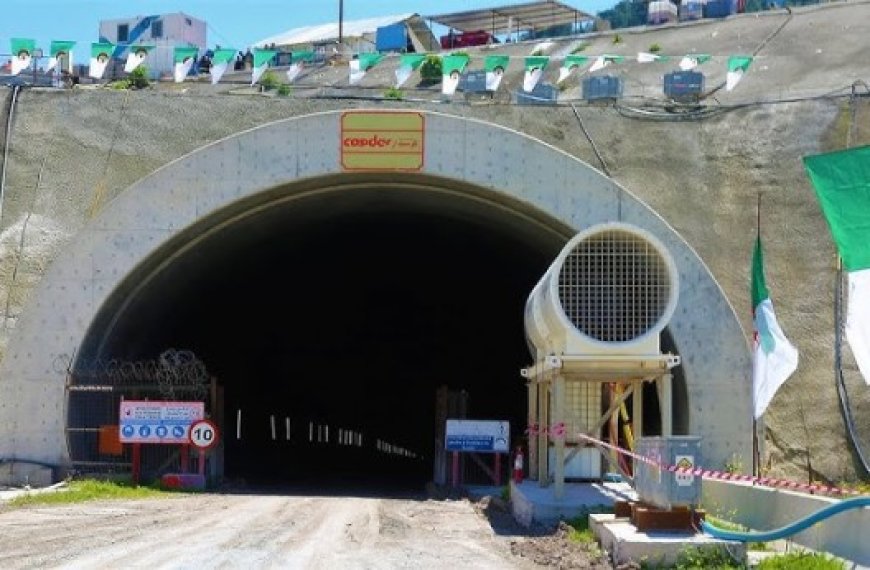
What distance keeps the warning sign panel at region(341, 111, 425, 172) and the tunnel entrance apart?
61.5 inches

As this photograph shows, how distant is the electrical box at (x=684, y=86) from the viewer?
4131 cm

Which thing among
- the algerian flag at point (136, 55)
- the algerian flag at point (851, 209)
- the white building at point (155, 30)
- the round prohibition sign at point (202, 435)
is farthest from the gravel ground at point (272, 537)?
the white building at point (155, 30)

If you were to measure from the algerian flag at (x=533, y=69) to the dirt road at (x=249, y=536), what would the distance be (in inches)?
887

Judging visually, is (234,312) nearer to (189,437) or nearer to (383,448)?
(189,437)

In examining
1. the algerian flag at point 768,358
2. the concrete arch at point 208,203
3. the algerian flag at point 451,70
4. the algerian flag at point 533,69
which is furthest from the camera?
the algerian flag at point 451,70

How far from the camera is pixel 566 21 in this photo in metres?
78.4

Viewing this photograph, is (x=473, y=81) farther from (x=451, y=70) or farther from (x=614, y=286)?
(x=614, y=286)

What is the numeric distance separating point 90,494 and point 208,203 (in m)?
6.51

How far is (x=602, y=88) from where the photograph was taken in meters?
41.9

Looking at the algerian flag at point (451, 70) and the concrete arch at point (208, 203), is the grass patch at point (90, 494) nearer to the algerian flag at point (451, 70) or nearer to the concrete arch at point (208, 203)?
the concrete arch at point (208, 203)

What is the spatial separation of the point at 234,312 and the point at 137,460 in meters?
14.1

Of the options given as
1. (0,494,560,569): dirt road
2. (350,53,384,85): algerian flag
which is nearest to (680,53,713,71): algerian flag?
(350,53,384,85): algerian flag

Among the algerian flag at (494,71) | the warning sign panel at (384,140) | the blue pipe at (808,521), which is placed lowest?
the blue pipe at (808,521)

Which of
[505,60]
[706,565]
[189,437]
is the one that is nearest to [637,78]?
[505,60]
